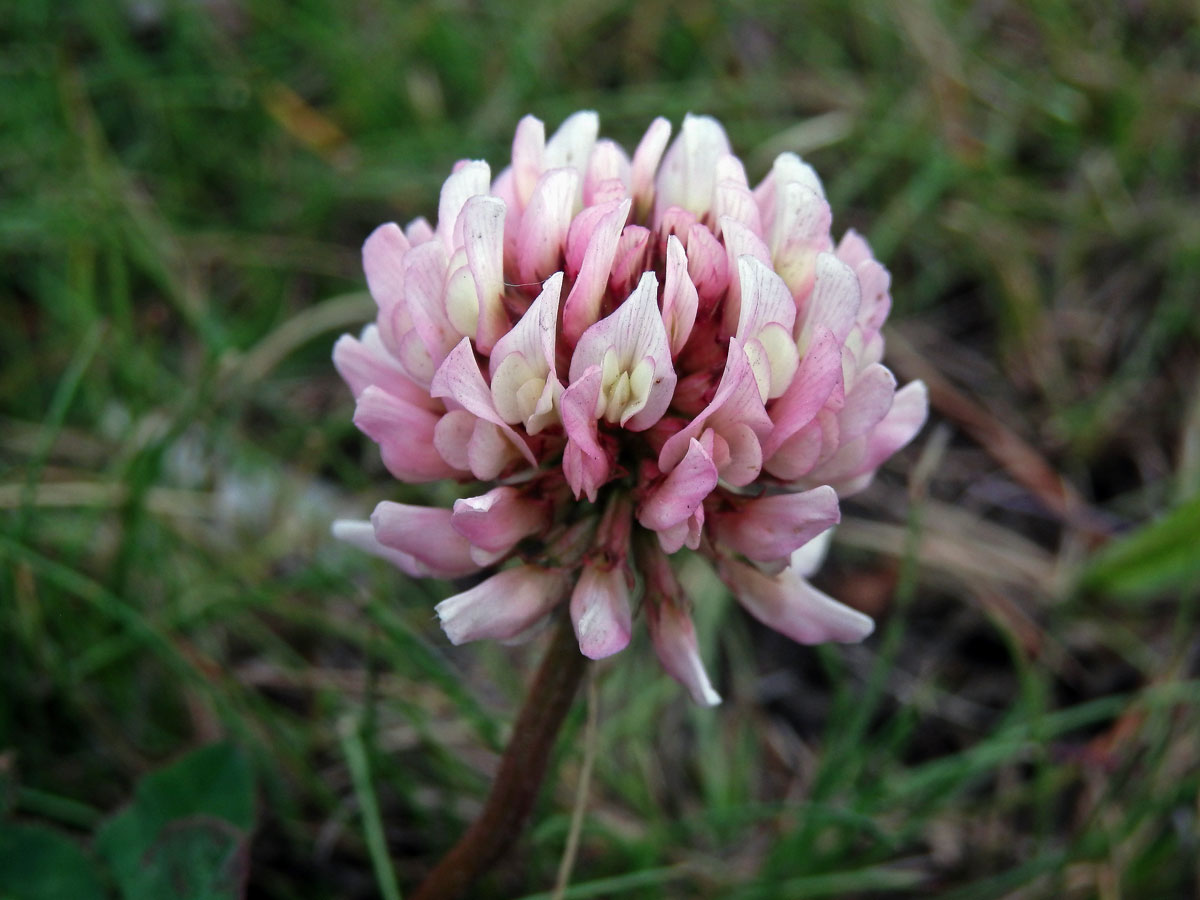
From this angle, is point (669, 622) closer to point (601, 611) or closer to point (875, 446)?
point (601, 611)

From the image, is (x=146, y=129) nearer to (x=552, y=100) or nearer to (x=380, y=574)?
(x=552, y=100)

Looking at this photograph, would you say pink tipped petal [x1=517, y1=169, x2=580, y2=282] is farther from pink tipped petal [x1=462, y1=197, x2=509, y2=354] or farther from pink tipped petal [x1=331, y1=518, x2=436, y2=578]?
pink tipped petal [x1=331, y1=518, x2=436, y2=578]

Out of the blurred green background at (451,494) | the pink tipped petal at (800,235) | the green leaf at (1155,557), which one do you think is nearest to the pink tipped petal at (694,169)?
the pink tipped petal at (800,235)

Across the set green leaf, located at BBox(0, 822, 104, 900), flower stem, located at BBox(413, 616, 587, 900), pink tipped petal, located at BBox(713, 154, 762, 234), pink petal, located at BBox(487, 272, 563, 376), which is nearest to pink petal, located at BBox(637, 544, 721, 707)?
flower stem, located at BBox(413, 616, 587, 900)

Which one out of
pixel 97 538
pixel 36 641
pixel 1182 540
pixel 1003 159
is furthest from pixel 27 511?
pixel 1003 159

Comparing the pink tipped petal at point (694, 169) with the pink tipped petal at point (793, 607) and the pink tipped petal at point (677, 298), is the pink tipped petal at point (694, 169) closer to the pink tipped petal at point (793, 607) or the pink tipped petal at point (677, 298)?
the pink tipped petal at point (677, 298)

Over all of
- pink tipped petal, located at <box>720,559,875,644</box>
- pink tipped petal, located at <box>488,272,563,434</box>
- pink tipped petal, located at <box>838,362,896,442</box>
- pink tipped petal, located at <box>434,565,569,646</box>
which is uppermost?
pink tipped petal, located at <box>488,272,563,434</box>
